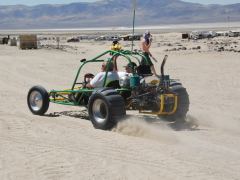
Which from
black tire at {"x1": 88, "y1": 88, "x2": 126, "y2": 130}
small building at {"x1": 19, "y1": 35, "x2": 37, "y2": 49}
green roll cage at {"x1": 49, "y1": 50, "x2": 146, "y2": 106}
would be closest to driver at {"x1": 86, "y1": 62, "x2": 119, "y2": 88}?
green roll cage at {"x1": 49, "y1": 50, "x2": 146, "y2": 106}

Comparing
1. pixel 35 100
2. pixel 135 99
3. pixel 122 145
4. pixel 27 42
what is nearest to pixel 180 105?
pixel 135 99

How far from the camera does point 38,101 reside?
36.1 feet

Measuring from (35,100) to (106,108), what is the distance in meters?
2.49

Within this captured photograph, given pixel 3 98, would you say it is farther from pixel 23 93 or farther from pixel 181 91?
pixel 181 91

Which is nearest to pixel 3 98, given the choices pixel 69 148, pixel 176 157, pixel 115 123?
pixel 115 123

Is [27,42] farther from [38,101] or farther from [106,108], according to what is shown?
[106,108]

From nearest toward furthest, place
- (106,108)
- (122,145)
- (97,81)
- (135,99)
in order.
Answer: (122,145)
(106,108)
(135,99)
(97,81)

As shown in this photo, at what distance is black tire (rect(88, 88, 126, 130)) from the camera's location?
8992 millimetres

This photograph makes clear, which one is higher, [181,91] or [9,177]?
[181,91]

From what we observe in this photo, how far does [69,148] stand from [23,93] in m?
7.07

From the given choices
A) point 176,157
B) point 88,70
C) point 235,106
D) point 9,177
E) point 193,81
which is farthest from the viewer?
point 88,70

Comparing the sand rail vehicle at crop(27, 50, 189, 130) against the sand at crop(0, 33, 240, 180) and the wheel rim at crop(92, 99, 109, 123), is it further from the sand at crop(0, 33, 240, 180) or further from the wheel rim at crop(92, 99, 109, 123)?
the sand at crop(0, 33, 240, 180)

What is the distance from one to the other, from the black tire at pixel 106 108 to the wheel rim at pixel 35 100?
5.98 feet

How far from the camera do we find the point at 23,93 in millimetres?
14570
